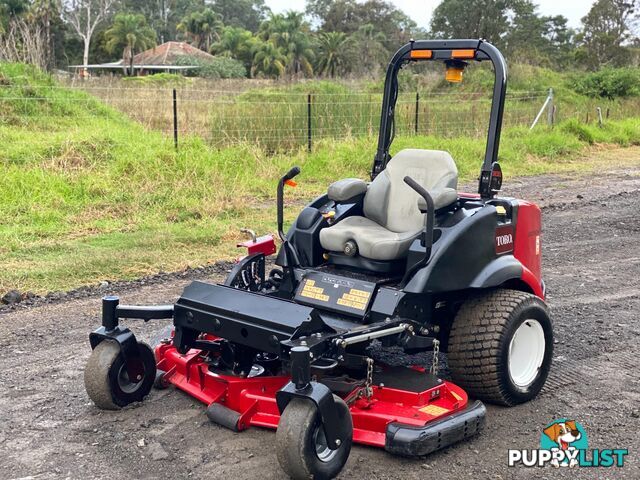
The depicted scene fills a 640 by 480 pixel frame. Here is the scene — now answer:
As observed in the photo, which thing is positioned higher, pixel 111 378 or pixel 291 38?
pixel 291 38

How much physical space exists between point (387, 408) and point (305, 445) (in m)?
0.71

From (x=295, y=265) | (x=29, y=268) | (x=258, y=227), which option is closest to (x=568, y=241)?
(x=258, y=227)

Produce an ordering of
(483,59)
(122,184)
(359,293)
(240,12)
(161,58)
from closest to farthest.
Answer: (359,293) < (483,59) < (122,184) < (161,58) < (240,12)

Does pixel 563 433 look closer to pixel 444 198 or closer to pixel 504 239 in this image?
pixel 504 239

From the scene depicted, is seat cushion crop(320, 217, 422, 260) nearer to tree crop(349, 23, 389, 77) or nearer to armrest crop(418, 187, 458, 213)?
armrest crop(418, 187, 458, 213)

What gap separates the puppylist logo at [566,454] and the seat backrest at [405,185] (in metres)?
1.55

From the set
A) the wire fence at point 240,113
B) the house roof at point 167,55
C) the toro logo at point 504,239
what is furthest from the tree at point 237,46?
the toro logo at point 504,239

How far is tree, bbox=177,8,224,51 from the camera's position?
76.2 m

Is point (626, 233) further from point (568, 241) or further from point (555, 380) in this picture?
point (555, 380)

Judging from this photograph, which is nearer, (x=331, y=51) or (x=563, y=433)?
(x=563, y=433)

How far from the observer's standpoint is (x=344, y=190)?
17.2 ft

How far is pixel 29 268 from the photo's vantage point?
295 inches

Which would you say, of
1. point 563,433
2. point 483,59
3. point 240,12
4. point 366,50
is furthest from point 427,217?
point 240,12

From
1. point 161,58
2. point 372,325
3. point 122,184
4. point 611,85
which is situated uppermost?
point 161,58
